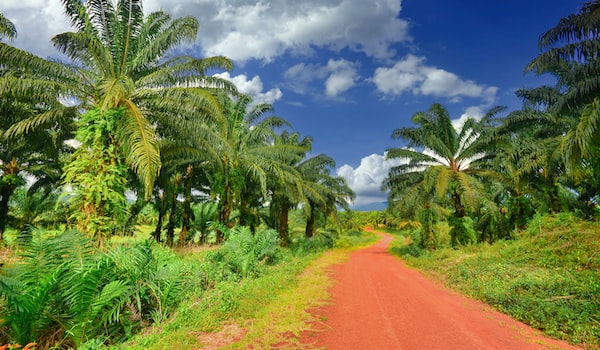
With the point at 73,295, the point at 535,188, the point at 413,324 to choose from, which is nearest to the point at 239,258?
the point at 73,295

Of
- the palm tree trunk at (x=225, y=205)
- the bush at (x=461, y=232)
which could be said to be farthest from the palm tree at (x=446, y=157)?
the palm tree trunk at (x=225, y=205)

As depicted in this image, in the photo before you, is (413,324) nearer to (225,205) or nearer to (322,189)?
(225,205)

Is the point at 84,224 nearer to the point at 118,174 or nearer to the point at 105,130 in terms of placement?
the point at 118,174

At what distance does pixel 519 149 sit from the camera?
1474 centimetres

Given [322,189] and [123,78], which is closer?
[123,78]

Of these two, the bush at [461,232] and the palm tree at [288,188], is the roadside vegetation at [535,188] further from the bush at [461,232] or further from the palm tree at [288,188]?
the palm tree at [288,188]

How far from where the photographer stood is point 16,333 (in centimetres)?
424

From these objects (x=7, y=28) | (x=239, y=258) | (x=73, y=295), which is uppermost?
(x=7, y=28)

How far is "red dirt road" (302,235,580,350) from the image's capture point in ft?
16.4

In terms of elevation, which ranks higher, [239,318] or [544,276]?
[239,318]

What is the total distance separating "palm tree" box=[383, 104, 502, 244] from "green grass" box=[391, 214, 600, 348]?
342 centimetres

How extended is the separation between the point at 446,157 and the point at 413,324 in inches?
Answer: 564

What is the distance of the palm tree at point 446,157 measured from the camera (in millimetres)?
16359

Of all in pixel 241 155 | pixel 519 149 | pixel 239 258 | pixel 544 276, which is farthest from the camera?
pixel 241 155
